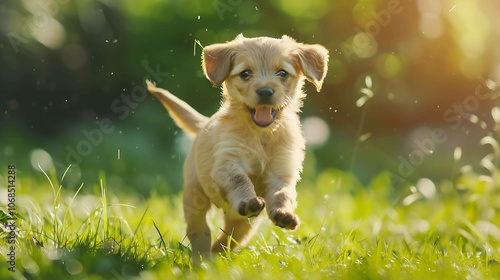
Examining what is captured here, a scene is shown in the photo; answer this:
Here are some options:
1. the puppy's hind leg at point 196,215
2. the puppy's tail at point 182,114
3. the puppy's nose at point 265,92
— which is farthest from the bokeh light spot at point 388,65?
the puppy's nose at point 265,92

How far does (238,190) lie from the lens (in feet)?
10.6

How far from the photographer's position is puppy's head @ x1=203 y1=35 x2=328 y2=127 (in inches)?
134

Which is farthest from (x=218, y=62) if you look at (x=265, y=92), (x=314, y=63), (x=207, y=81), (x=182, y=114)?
(x=207, y=81)

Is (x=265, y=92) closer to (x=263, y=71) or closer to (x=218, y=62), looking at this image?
(x=263, y=71)

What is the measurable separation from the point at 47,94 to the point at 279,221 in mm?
5411

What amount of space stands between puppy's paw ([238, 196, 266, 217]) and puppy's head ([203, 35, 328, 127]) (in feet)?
1.87

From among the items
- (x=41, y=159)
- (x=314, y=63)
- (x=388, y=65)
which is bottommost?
(x=41, y=159)

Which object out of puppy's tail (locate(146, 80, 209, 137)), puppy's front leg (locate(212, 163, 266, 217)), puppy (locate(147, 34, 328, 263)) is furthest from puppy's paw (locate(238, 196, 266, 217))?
puppy's tail (locate(146, 80, 209, 137))

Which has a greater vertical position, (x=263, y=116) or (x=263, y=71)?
(x=263, y=71)

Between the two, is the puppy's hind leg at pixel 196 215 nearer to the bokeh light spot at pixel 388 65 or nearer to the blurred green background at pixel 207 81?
the blurred green background at pixel 207 81

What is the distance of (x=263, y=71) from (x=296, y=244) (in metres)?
1.11

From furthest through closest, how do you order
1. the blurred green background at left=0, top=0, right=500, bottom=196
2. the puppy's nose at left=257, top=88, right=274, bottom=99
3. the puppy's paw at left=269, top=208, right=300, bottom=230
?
1. the blurred green background at left=0, top=0, right=500, bottom=196
2. the puppy's nose at left=257, top=88, right=274, bottom=99
3. the puppy's paw at left=269, top=208, right=300, bottom=230

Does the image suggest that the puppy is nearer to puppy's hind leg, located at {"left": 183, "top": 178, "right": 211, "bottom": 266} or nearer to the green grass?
puppy's hind leg, located at {"left": 183, "top": 178, "right": 211, "bottom": 266}

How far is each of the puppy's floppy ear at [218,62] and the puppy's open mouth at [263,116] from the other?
0.32 m
